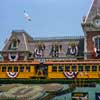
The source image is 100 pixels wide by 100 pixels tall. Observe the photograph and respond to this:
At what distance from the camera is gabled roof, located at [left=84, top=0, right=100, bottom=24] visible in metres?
67.7

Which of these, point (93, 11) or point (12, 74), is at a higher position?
point (93, 11)

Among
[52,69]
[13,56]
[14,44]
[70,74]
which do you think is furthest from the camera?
[14,44]

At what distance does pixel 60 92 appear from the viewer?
48875 millimetres

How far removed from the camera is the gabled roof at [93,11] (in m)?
67.7

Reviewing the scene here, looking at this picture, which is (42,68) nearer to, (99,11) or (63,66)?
(63,66)

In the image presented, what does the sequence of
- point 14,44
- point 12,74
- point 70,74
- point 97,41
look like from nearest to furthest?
point 70,74
point 12,74
point 97,41
point 14,44

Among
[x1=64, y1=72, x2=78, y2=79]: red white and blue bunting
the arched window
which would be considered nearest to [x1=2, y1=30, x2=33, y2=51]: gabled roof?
the arched window

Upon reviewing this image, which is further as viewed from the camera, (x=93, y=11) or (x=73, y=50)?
(x=73, y=50)

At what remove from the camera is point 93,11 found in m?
69.1

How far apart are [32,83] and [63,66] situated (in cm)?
615

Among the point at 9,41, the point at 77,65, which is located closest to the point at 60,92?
the point at 77,65

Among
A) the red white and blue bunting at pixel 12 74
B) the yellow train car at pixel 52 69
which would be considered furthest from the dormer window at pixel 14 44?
the red white and blue bunting at pixel 12 74

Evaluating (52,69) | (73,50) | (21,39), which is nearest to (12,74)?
(52,69)

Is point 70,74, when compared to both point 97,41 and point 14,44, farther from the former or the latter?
point 14,44
